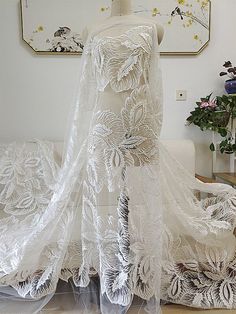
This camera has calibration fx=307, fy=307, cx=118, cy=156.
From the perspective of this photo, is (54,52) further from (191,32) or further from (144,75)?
(144,75)

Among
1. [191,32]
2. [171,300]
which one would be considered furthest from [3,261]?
[191,32]

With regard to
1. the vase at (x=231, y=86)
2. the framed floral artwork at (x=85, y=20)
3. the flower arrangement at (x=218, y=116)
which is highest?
the framed floral artwork at (x=85, y=20)

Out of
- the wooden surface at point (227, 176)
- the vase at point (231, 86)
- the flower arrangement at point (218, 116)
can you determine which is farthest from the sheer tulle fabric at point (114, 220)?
the vase at point (231, 86)

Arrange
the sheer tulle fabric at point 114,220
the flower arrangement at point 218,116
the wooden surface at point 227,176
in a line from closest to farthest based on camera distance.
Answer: the sheer tulle fabric at point 114,220
the wooden surface at point 227,176
the flower arrangement at point 218,116

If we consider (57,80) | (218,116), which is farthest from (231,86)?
(57,80)

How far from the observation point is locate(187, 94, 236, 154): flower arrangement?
2074mm

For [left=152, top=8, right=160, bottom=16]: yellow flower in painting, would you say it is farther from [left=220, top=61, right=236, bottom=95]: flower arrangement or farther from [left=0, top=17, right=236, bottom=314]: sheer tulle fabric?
[left=0, top=17, right=236, bottom=314]: sheer tulle fabric

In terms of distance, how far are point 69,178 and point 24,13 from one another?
4.66 feet

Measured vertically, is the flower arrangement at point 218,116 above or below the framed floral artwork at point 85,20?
below

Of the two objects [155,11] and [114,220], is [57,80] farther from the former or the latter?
[114,220]

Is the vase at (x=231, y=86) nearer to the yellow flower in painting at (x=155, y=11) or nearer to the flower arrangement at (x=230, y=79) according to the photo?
the flower arrangement at (x=230, y=79)

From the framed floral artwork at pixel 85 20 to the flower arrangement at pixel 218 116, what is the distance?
1.46 feet

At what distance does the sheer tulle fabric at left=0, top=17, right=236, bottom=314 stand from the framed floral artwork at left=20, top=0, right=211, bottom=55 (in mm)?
957

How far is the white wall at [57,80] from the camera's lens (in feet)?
6.99
